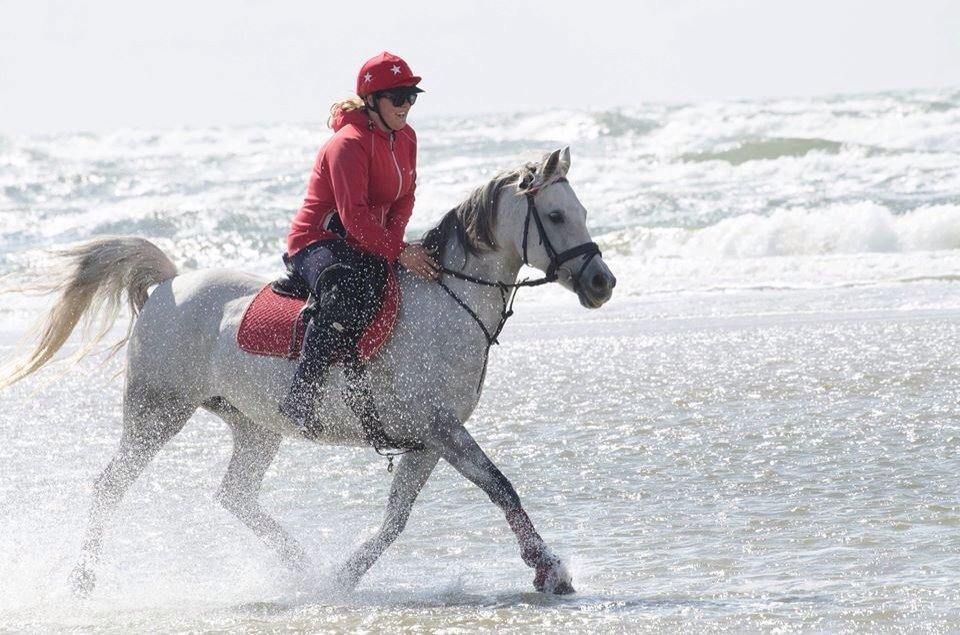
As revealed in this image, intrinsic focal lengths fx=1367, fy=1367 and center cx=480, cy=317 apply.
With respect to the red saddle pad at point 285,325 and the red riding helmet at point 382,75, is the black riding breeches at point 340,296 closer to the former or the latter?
the red saddle pad at point 285,325

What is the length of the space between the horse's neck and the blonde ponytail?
0.76 meters

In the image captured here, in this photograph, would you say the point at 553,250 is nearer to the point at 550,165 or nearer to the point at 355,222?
the point at 550,165

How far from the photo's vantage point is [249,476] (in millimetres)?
6668

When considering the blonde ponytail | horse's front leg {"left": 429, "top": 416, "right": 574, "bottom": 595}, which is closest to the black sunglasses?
the blonde ponytail

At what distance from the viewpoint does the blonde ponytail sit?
584 centimetres

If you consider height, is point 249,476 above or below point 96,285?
below

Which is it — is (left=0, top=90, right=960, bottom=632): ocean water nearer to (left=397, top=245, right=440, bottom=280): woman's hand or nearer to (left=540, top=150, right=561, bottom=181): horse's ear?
(left=397, top=245, right=440, bottom=280): woman's hand

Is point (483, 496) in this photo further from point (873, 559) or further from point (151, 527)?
point (873, 559)

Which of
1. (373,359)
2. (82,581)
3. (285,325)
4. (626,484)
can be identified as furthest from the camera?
(626,484)

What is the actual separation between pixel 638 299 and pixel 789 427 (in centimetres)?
930

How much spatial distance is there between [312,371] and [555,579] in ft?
4.46

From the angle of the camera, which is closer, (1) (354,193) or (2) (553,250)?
(2) (553,250)

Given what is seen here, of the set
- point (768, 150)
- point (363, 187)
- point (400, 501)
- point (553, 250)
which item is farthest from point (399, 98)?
point (768, 150)

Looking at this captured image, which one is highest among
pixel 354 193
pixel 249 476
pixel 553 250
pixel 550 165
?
pixel 550 165
